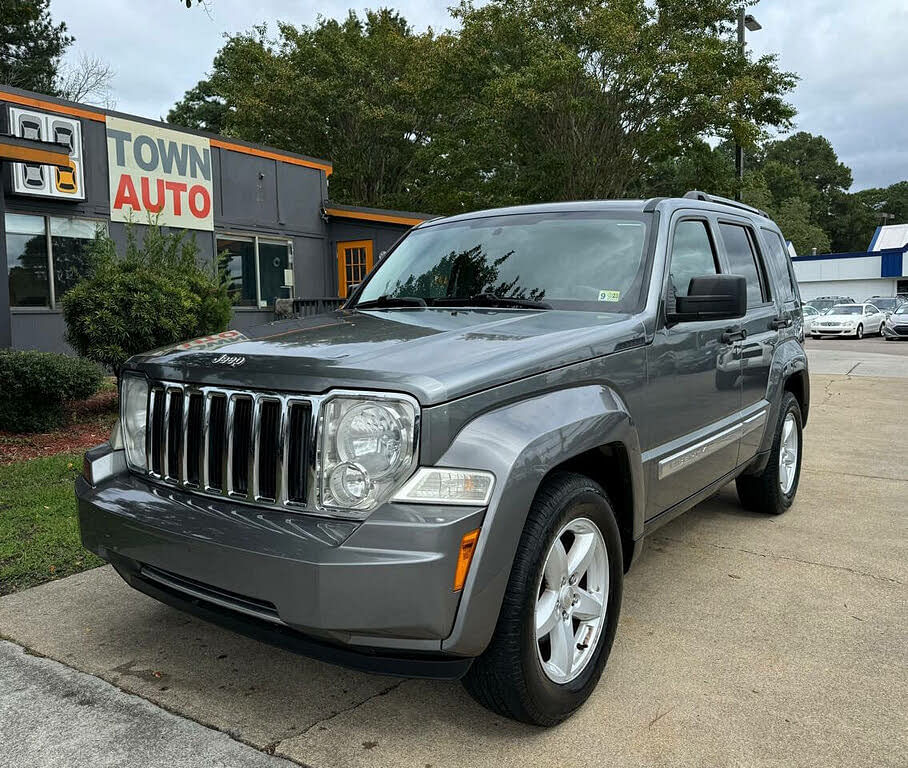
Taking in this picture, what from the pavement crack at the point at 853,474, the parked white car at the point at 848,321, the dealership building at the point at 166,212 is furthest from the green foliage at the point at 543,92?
the pavement crack at the point at 853,474

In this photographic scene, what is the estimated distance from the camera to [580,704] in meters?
2.78

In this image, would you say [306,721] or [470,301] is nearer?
[306,721]

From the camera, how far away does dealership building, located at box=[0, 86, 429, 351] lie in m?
12.0

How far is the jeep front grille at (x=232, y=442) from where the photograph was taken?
2.44 m

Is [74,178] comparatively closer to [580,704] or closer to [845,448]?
[845,448]

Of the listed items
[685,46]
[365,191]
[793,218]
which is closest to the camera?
[685,46]

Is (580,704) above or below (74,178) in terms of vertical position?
below

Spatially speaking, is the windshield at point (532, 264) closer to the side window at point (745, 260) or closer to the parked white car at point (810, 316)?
the side window at point (745, 260)

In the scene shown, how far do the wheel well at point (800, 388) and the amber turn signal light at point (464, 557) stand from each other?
374 cm

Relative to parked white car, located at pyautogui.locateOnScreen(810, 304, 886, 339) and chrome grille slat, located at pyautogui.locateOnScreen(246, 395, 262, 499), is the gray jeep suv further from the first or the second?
parked white car, located at pyautogui.locateOnScreen(810, 304, 886, 339)

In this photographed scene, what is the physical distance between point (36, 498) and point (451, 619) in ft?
14.1

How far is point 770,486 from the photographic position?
512cm

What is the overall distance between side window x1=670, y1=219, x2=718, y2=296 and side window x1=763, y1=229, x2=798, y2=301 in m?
1.19

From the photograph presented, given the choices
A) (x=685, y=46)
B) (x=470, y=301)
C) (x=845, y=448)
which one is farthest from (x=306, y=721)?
(x=685, y=46)
